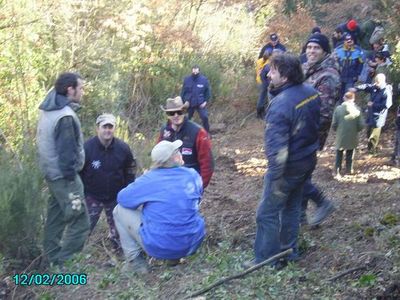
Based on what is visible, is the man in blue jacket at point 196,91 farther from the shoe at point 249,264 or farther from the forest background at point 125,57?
the shoe at point 249,264

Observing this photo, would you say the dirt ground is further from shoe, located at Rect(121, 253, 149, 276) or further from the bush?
the bush

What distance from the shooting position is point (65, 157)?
6.81 metres

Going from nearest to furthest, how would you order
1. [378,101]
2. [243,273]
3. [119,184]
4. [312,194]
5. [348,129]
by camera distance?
[243,273] < [312,194] < [119,184] < [348,129] < [378,101]

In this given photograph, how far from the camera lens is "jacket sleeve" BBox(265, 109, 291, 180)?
5.80 meters

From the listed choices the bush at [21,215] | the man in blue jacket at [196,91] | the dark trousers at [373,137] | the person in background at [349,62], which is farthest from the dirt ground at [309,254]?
the man in blue jacket at [196,91]

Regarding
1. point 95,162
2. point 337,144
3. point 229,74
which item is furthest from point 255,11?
point 95,162

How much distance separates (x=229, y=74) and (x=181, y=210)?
13903 millimetres

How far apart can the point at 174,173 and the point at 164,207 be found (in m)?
0.32

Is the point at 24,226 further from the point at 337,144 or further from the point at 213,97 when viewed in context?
the point at 213,97

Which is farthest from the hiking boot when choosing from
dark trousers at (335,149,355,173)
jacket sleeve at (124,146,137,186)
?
dark trousers at (335,149,355,173)

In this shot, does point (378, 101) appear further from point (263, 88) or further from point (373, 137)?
point (263, 88)
